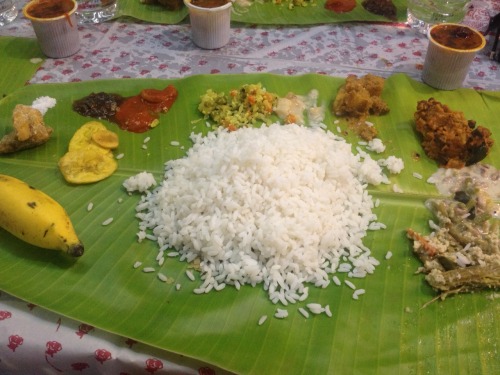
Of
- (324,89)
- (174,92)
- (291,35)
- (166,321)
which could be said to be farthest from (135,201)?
(291,35)

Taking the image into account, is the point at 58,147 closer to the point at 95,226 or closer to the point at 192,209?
the point at 95,226

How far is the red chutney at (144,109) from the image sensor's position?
3242mm

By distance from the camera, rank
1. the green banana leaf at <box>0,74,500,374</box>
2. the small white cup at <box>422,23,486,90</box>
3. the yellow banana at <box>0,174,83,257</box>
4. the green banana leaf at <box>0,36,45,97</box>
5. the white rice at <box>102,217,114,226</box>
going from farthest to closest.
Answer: the green banana leaf at <box>0,36,45,97</box>
the small white cup at <box>422,23,486,90</box>
the white rice at <box>102,217,114,226</box>
the yellow banana at <box>0,174,83,257</box>
the green banana leaf at <box>0,74,500,374</box>

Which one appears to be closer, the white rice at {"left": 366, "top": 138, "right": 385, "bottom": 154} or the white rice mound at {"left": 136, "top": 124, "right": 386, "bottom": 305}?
the white rice mound at {"left": 136, "top": 124, "right": 386, "bottom": 305}

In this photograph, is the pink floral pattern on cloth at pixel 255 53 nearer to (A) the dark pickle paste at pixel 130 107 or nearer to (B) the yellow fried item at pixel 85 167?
(A) the dark pickle paste at pixel 130 107

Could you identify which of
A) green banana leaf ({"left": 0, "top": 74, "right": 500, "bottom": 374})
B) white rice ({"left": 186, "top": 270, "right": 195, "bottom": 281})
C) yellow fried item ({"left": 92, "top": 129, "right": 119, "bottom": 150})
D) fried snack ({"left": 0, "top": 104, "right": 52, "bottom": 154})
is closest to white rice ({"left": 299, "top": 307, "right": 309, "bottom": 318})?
green banana leaf ({"left": 0, "top": 74, "right": 500, "bottom": 374})

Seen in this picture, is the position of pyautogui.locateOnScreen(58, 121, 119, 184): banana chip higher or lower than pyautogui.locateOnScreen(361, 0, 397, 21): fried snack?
lower

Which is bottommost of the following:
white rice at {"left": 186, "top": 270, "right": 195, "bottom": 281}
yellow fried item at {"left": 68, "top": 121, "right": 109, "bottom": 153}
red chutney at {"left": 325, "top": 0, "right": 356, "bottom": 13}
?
white rice at {"left": 186, "top": 270, "right": 195, "bottom": 281}

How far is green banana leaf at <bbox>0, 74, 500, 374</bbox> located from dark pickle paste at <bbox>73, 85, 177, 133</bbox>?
413 millimetres

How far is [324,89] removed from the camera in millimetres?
3525

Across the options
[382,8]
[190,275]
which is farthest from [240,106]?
[382,8]

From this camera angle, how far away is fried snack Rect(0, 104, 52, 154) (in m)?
2.91

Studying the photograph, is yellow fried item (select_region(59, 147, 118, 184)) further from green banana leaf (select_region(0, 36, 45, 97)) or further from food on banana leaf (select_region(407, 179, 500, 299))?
food on banana leaf (select_region(407, 179, 500, 299))

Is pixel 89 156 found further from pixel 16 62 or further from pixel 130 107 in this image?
pixel 16 62
